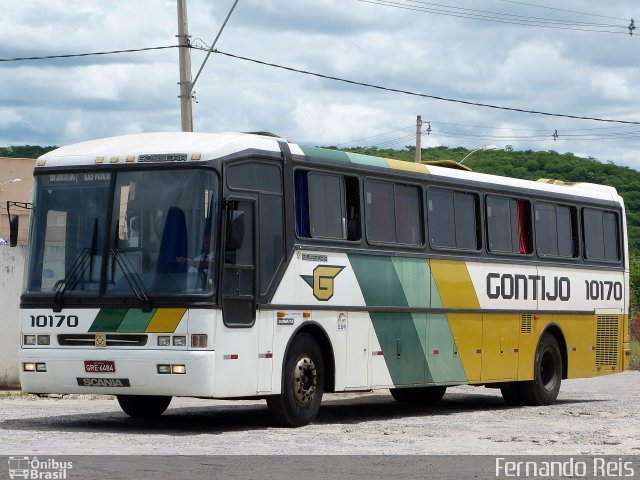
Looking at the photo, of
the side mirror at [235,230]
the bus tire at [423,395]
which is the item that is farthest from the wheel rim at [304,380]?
the bus tire at [423,395]

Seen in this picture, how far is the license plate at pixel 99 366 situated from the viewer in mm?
15516

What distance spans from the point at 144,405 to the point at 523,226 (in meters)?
7.09

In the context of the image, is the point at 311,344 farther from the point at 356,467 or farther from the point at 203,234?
the point at 356,467

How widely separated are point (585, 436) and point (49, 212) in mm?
6421

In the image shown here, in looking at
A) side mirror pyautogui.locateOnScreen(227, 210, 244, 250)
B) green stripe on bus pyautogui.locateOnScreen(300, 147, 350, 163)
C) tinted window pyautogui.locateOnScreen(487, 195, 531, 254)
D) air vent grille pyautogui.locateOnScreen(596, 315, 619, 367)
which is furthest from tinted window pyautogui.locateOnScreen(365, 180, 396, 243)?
air vent grille pyautogui.locateOnScreen(596, 315, 619, 367)

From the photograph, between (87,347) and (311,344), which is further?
(311,344)

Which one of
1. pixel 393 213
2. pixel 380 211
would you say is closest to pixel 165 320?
pixel 380 211

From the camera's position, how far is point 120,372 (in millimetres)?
15469

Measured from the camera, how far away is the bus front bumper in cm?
1520

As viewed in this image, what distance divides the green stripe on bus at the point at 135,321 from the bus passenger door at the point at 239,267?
81 centimetres

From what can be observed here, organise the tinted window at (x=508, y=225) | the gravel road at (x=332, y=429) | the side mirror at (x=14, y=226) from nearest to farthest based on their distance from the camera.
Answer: the gravel road at (x=332, y=429), the side mirror at (x=14, y=226), the tinted window at (x=508, y=225)

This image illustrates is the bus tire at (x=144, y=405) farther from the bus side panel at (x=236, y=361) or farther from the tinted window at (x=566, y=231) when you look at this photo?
the tinted window at (x=566, y=231)

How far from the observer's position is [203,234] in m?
15.5

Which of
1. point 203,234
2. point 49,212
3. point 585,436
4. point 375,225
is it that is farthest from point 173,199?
point 585,436
